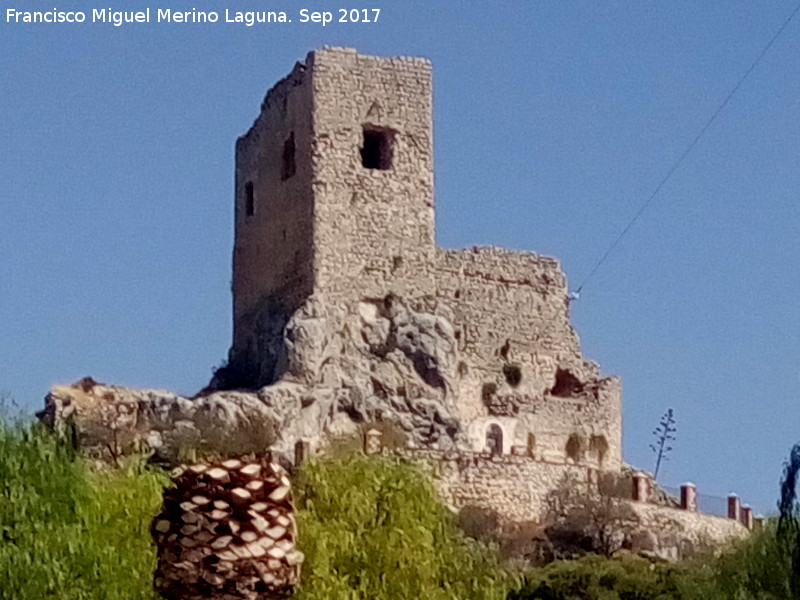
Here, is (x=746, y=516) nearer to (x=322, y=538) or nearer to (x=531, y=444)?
(x=531, y=444)

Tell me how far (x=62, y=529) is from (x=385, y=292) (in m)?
24.3

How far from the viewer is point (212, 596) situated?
1333 centimetres

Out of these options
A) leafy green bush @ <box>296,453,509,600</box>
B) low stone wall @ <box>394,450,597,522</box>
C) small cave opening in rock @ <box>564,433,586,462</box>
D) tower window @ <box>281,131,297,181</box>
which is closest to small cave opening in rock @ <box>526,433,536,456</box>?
small cave opening in rock @ <box>564,433,586,462</box>

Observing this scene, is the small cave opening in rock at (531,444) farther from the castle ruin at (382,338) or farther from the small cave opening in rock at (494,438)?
the small cave opening in rock at (494,438)

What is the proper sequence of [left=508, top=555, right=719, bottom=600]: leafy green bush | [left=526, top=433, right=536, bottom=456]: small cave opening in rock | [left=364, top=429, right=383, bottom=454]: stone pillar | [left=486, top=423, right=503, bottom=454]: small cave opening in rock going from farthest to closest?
[left=526, top=433, right=536, bottom=456]: small cave opening in rock, [left=486, top=423, right=503, bottom=454]: small cave opening in rock, [left=364, top=429, right=383, bottom=454]: stone pillar, [left=508, top=555, right=719, bottom=600]: leafy green bush

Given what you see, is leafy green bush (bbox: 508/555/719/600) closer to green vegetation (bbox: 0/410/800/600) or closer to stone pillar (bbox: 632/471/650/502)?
green vegetation (bbox: 0/410/800/600)

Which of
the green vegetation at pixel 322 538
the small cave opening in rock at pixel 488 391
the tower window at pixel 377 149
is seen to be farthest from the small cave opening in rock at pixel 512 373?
the green vegetation at pixel 322 538

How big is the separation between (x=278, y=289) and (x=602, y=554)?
914 cm

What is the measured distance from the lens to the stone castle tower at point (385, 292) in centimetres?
4516

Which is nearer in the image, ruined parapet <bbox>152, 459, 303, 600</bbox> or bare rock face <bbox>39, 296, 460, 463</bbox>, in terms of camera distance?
ruined parapet <bbox>152, 459, 303, 600</bbox>

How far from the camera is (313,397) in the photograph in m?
43.7

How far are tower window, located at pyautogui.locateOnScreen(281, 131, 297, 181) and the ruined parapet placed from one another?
33.9 metres

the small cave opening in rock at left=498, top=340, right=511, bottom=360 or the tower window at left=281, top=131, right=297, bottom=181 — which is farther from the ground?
the tower window at left=281, top=131, right=297, bottom=181

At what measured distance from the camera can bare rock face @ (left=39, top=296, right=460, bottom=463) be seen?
4247cm
